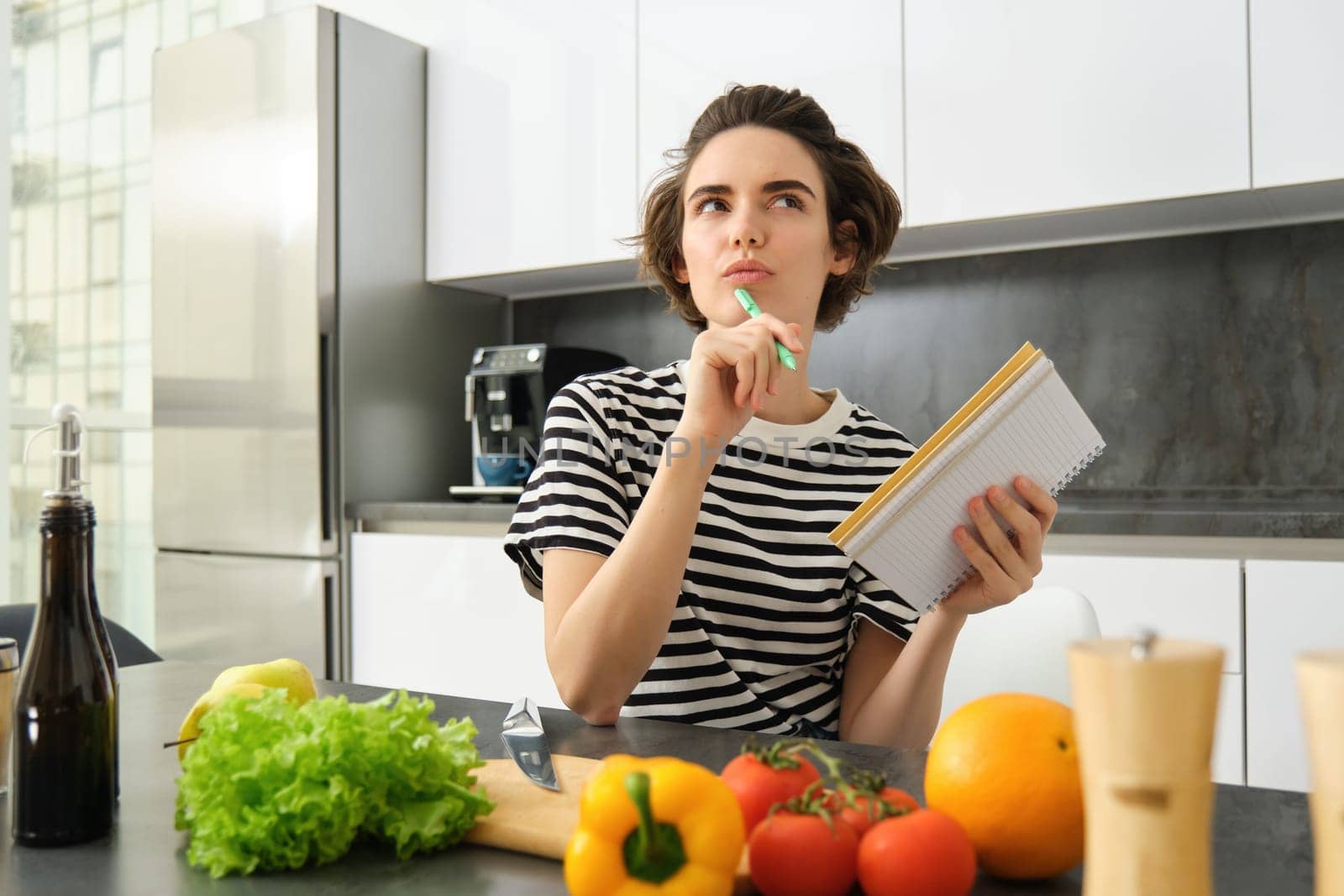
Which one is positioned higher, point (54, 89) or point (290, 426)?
point (54, 89)

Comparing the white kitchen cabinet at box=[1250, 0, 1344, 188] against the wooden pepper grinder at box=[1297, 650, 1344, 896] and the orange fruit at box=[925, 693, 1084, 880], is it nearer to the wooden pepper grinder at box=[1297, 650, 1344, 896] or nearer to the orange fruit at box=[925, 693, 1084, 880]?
the orange fruit at box=[925, 693, 1084, 880]

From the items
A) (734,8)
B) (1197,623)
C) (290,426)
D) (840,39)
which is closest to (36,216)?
(290,426)

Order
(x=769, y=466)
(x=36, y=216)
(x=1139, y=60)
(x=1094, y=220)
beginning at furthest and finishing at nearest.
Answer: (x=36, y=216)
(x=1094, y=220)
(x=1139, y=60)
(x=769, y=466)

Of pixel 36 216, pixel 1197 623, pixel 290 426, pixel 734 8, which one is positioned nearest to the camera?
pixel 1197 623

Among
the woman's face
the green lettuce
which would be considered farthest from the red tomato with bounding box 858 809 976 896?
the woman's face

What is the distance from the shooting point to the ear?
1472 millimetres

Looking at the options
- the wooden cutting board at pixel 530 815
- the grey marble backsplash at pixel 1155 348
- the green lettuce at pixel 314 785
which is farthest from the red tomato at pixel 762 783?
the grey marble backsplash at pixel 1155 348

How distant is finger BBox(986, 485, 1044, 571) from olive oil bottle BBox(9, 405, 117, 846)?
0.68m

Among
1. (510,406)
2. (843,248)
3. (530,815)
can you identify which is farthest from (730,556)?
(510,406)

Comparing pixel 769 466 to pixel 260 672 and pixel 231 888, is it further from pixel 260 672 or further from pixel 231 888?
pixel 231 888

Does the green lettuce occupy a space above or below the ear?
below

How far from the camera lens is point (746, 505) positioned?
128 centimetres

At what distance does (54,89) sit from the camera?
324 cm

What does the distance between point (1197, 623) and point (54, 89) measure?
3338 mm
